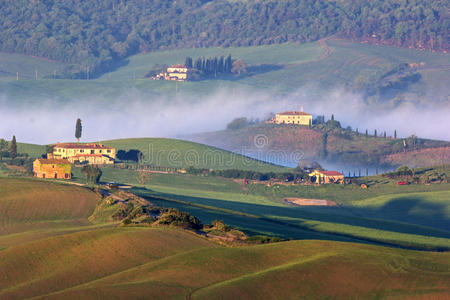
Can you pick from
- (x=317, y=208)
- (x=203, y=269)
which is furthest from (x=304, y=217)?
(x=203, y=269)

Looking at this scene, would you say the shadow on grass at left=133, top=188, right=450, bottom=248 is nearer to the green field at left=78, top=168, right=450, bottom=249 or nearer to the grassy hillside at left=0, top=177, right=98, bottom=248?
the green field at left=78, top=168, right=450, bottom=249

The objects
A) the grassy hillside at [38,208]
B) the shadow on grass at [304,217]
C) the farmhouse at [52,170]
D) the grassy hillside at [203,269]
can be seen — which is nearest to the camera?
the grassy hillside at [203,269]

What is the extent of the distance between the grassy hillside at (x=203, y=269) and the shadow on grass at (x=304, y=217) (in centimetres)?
2264

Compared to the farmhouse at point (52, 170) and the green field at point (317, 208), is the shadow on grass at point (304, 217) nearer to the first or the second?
the green field at point (317, 208)

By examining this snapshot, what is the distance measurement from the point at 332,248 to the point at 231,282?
16.8 meters

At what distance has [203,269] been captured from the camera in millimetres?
72938

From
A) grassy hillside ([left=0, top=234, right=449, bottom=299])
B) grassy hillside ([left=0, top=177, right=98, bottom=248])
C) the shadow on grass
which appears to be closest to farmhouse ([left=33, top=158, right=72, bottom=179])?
the shadow on grass

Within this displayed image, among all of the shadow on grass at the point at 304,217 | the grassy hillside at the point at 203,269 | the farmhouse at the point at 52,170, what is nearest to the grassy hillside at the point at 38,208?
the grassy hillside at the point at 203,269

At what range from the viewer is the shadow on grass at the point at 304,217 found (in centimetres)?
11259

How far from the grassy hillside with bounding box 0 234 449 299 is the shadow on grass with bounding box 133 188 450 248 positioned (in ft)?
74.3

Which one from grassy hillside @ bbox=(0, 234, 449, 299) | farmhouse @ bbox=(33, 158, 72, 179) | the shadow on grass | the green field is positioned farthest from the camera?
farmhouse @ bbox=(33, 158, 72, 179)

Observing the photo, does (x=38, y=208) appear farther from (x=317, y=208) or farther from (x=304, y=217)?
(x=317, y=208)

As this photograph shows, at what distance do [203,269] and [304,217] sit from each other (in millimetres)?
65010

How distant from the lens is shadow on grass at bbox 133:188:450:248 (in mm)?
112588
